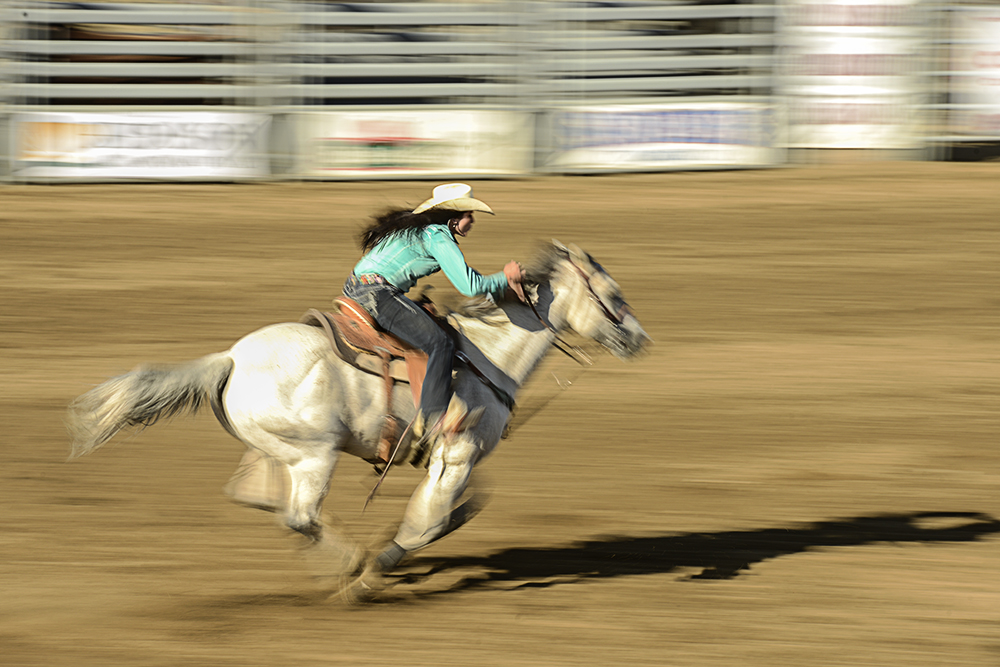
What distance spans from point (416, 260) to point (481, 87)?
12262mm

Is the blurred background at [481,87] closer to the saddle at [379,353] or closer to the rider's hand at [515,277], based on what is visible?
the rider's hand at [515,277]

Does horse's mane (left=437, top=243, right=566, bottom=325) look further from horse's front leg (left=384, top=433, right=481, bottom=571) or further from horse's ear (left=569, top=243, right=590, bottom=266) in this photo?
horse's front leg (left=384, top=433, right=481, bottom=571)

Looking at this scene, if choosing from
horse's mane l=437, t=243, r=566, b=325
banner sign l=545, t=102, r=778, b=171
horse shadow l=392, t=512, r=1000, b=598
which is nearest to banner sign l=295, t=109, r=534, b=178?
banner sign l=545, t=102, r=778, b=171

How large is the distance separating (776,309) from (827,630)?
7115mm

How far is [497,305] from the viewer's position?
19.4ft

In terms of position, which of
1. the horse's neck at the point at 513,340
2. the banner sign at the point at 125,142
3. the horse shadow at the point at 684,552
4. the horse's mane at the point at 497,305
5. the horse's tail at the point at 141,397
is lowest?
the horse shadow at the point at 684,552

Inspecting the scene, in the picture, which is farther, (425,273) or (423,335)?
(425,273)

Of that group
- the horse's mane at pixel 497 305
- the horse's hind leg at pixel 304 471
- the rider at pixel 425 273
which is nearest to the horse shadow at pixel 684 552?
the horse's hind leg at pixel 304 471

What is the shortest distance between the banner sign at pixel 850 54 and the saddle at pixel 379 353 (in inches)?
533

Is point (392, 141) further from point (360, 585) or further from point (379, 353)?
point (360, 585)

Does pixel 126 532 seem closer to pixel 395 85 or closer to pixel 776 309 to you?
pixel 776 309

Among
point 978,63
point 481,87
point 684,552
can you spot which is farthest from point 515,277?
point 978,63

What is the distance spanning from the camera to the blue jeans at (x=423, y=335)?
550cm

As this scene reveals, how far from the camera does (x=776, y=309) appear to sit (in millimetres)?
12273
